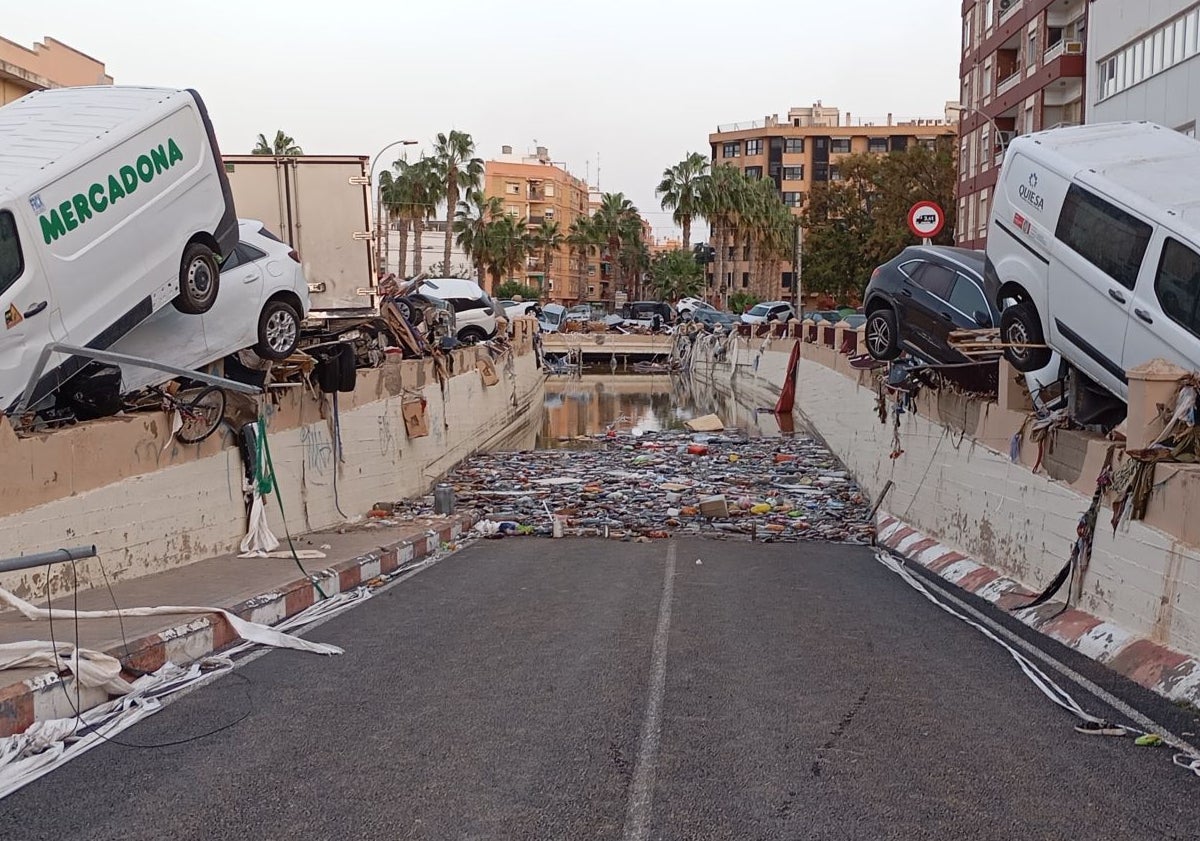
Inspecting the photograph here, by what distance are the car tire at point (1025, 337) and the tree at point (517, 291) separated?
263 feet

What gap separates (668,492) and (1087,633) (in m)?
13.9

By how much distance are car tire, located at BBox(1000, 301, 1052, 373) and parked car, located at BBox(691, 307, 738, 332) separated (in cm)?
5211

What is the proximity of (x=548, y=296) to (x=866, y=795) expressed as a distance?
108 m

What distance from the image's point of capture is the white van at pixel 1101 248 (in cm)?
1087

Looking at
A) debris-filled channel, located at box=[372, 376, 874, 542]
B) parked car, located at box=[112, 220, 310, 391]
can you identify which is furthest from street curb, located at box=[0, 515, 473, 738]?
debris-filled channel, located at box=[372, 376, 874, 542]

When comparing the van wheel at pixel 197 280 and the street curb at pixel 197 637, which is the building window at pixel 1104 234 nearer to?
the street curb at pixel 197 637

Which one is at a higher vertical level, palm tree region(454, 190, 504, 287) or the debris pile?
palm tree region(454, 190, 504, 287)

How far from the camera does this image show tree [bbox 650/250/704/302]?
10700 centimetres

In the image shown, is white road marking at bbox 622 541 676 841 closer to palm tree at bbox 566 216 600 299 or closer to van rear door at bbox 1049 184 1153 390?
van rear door at bbox 1049 184 1153 390

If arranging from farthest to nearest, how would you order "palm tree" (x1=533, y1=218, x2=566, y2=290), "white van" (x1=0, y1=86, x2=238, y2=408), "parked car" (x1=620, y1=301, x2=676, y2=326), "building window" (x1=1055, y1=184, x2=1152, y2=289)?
1. "palm tree" (x1=533, y1=218, x2=566, y2=290)
2. "parked car" (x1=620, y1=301, x2=676, y2=326)
3. "building window" (x1=1055, y1=184, x2=1152, y2=289)
4. "white van" (x1=0, y1=86, x2=238, y2=408)

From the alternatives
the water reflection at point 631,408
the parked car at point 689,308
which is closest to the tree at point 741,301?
the parked car at point 689,308

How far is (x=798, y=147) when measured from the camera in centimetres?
10575

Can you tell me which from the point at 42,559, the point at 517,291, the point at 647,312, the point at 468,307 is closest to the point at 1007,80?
the point at 468,307

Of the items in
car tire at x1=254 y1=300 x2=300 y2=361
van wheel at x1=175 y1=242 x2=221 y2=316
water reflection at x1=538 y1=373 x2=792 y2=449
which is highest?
van wheel at x1=175 y1=242 x2=221 y2=316
